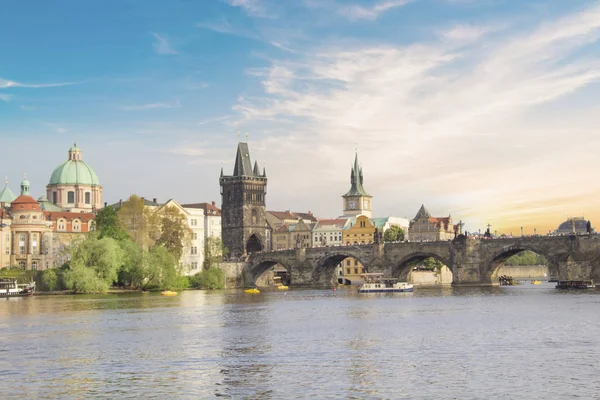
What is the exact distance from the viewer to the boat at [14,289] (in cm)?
11481

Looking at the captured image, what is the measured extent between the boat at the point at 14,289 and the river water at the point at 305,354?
3624 centimetres

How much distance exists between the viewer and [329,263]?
16312 cm

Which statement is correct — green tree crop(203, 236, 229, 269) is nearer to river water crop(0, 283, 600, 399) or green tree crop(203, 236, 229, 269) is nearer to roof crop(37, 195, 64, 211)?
roof crop(37, 195, 64, 211)

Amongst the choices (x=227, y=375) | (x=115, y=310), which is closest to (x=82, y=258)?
(x=115, y=310)

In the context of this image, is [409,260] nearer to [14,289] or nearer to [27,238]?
[14,289]

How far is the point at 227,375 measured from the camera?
4012 centimetres

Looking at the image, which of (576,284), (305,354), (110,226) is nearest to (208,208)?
(110,226)

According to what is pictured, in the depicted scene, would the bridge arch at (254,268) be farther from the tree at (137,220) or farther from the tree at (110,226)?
the tree at (110,226)

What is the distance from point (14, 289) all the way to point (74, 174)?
244ft

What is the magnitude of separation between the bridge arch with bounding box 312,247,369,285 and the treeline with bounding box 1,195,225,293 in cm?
1809

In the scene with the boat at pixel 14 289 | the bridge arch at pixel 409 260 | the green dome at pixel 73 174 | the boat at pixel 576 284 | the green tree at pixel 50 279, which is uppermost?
the green dome at pixel 73 174

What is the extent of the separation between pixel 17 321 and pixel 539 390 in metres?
46.7

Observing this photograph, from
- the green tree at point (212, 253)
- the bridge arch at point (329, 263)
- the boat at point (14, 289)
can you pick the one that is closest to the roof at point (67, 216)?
the green tree at point (212, 253)

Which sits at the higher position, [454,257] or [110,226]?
[110,226]
